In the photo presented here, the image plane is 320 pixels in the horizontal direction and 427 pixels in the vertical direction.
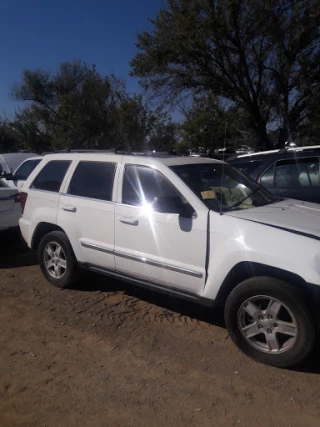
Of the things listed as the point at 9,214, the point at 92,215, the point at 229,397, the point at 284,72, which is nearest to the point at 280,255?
the point at 229,397

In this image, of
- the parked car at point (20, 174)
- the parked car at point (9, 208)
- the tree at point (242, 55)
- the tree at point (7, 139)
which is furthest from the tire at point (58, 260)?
the tree at point (7, 139)

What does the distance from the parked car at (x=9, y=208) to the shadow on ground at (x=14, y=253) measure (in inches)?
6.3

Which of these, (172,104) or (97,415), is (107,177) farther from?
(172,104)

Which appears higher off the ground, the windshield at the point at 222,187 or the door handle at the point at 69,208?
the windshield at the point at 222,187

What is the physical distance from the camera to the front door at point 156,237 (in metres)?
4.02

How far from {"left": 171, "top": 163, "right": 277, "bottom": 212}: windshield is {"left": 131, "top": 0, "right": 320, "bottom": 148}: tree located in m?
9.77

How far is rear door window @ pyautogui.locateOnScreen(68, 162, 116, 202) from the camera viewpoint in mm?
4934

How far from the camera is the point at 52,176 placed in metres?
5.69

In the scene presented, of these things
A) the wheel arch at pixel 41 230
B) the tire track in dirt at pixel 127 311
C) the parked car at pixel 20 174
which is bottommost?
the tire track in dirt at pixel 127 311

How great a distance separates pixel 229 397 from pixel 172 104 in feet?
45.8

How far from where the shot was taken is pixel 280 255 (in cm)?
346

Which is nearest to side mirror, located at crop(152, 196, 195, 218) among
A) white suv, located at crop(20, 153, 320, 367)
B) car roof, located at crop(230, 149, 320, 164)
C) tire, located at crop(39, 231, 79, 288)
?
white suv, located at crop(20, 153, 320, 367)

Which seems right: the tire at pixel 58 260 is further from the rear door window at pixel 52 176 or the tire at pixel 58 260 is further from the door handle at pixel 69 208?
the rear door window at pixel 52 176

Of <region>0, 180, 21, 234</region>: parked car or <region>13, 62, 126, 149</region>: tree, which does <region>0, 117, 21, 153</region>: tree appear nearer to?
<region>13, 62, 126, 149</region>: tree
